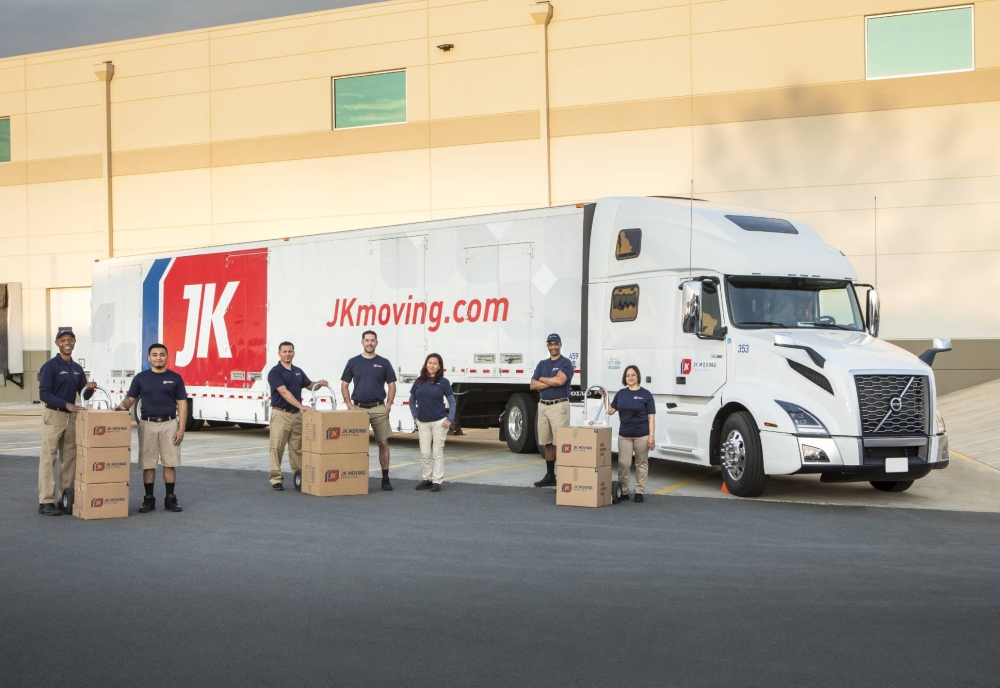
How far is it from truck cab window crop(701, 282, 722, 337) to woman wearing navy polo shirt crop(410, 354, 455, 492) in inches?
129

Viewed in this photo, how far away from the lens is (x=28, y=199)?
116ft

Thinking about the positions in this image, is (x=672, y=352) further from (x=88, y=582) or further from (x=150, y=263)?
(x=150, y=263)

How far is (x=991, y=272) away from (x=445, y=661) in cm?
2131

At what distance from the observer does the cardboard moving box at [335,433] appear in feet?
42.8

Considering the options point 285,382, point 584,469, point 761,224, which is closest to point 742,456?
point 584,469

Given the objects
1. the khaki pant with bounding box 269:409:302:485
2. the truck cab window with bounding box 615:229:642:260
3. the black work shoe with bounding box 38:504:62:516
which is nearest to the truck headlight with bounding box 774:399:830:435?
the truck cab window with bounding box 615:229:642:260

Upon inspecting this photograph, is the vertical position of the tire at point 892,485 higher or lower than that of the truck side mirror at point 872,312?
lower

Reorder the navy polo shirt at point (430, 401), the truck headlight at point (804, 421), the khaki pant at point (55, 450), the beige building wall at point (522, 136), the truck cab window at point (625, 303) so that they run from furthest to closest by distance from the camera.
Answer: the beige building wall at point (522, 136), the truck cab window at point (625, 303), the navy polo shirt at point (430, 401), the truck headlight at point (804, 421), the khaki pant at point (55, 450)

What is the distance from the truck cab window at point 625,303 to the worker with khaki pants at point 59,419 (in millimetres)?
6966

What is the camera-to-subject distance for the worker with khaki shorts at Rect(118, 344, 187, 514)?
11719 millimetres

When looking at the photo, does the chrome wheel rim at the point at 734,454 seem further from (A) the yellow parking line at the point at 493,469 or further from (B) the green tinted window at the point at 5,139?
(B) the green tinted window at the point at 5,139

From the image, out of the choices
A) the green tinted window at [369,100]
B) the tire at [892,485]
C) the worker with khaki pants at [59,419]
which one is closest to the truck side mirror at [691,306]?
the tire at [892,485]

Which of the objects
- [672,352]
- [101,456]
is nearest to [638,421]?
[672,352]

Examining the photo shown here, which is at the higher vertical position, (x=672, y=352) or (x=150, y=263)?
(x=150, y=263)
